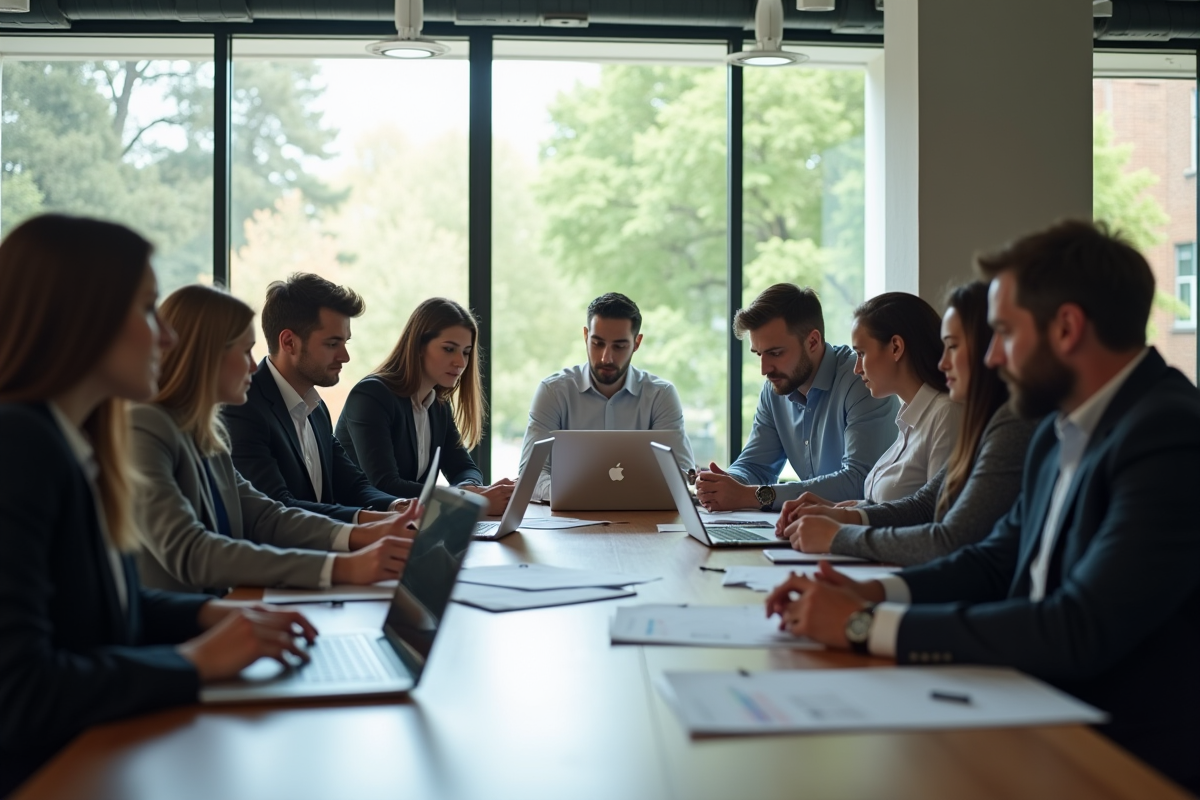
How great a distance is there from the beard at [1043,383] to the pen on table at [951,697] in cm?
60

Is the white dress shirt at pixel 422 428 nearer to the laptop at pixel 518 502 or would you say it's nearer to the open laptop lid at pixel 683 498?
the laptop at pixel 518 502

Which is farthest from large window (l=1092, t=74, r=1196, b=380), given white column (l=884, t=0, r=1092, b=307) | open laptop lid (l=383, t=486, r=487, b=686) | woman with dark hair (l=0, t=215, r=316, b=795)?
woman with dark hair (l=0, t=215, r=316, b=795)

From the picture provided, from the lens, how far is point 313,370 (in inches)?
149

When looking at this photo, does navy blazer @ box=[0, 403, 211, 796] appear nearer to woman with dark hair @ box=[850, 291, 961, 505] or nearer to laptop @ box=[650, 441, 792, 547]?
laptop @ box=[650, 441, 792, 547]

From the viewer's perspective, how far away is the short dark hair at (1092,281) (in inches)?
72.5

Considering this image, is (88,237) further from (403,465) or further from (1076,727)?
(403,465)

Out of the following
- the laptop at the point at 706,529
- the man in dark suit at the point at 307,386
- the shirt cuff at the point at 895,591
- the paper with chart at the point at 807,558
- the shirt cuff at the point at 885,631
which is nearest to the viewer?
the shirt cuff at the point at 885,631

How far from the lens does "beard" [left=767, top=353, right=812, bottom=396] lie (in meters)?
4.30

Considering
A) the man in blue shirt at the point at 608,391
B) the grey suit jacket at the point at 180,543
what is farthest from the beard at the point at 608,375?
the grey suit jacket at the point at 180,543

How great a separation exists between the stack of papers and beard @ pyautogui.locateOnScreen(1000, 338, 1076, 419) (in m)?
0.84

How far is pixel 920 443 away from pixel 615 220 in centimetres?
326

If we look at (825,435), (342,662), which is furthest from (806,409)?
(342,662)

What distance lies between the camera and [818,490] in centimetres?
380

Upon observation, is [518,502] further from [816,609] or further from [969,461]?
[816,609]
